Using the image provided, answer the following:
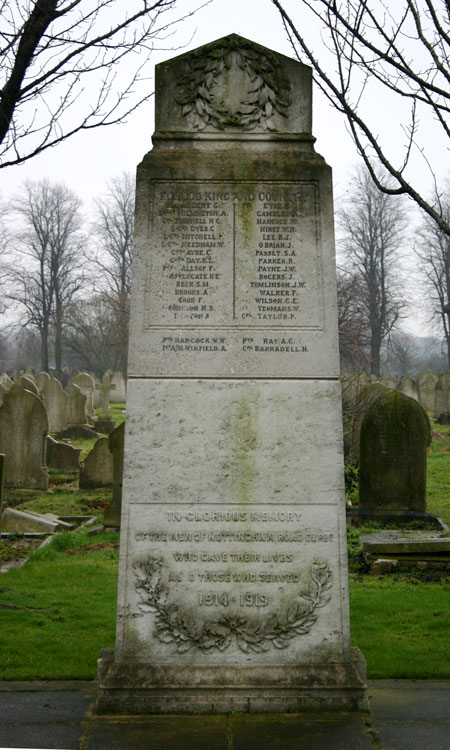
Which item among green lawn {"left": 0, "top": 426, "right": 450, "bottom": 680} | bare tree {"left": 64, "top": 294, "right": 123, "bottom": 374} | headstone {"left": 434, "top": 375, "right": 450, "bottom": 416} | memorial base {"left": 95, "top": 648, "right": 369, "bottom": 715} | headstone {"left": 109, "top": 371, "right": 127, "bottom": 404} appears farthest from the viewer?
bare tree {"left": 64, "top": 294, "right": 123, "bottom": 374}

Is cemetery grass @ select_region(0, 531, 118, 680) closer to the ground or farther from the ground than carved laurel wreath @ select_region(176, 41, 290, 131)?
closer to the ground

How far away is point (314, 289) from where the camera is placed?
426 centimetres

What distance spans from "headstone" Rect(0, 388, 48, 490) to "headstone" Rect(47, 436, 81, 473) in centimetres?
228

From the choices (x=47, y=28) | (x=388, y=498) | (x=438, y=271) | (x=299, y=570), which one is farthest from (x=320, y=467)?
(x=438, y=271)

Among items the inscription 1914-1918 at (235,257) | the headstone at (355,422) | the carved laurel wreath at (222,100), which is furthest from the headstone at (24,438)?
the carved laurel wreath at (222,100)

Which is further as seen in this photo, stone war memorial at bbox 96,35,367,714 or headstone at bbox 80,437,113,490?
A: headstone at bbox 80,437,113,490

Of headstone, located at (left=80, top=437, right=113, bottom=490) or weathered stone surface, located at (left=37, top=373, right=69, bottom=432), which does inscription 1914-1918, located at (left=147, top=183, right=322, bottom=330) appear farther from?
weathered stone surface, located at (left=37, top=373, right=69, bottom=432)

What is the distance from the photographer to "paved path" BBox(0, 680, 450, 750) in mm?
3352

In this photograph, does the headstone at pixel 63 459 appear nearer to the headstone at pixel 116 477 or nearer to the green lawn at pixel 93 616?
the headstone at pixel 116 477

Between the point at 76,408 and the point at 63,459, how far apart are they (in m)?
7.79

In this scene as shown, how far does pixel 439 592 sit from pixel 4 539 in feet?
20.9

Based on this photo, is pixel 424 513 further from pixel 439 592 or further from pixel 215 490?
pixel 215 490

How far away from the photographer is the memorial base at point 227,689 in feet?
12.3

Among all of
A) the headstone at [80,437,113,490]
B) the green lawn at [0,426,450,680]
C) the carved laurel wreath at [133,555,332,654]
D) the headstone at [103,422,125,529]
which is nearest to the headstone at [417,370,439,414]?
the headstone at [80,437,113,490]
